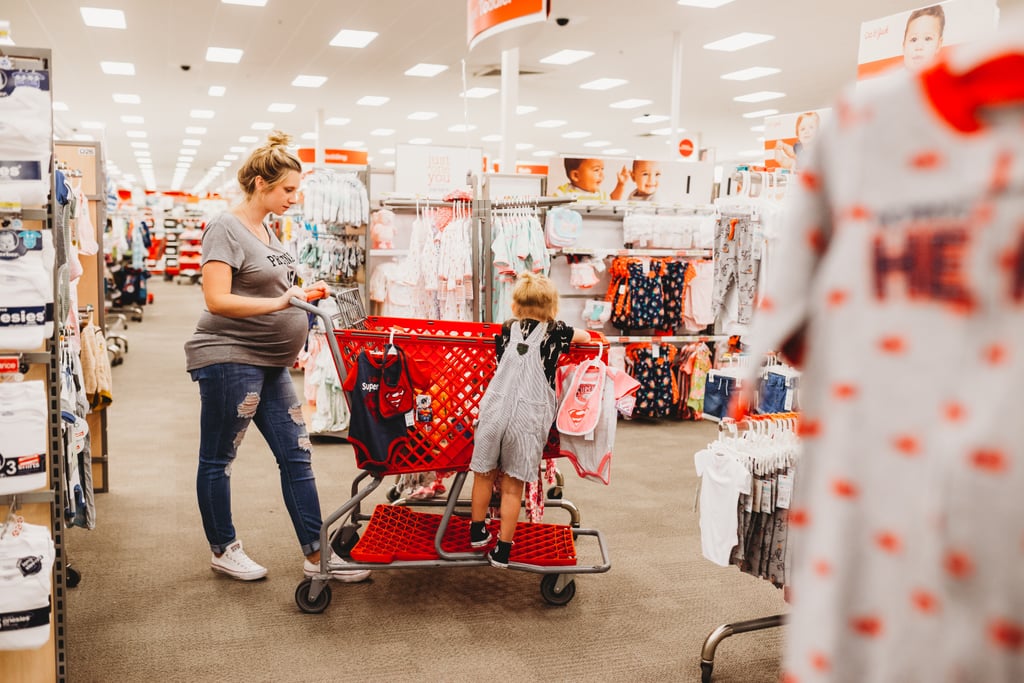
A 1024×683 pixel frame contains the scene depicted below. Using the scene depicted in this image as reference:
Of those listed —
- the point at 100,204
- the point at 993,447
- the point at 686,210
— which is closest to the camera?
the point at 993,447

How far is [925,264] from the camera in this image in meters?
0.95

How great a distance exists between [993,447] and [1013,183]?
0.28 m

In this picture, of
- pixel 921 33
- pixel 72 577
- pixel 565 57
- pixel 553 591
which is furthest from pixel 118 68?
pixel 921 33

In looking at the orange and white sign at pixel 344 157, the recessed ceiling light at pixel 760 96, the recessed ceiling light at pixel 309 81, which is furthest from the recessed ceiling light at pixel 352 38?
the recessed ceiling light at pixel 760 96

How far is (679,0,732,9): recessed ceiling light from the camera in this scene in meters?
9.98

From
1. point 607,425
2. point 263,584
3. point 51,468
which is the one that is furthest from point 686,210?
point 51,468

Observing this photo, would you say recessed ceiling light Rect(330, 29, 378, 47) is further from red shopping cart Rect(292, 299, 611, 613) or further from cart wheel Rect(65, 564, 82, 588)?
cart wheel Rect(65, 564, 82, 588)

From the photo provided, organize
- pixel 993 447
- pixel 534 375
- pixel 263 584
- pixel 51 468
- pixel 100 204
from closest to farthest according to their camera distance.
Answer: pixel 993 447 < pixel 51 468 < pixel 534 375 < pixel 263 584 < pixel 100 204

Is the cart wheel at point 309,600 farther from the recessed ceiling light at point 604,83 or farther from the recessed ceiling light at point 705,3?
the recessed ceiling light at point 604,83

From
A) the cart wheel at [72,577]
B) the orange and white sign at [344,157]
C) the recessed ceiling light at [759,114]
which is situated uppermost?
the recessed ceiling light at [759,114]

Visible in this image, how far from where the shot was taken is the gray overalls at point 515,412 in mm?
3201

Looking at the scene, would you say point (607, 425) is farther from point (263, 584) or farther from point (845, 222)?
point (845, 222)

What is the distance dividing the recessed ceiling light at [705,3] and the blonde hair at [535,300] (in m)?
7.87

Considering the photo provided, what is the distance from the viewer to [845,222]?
3.37ft
